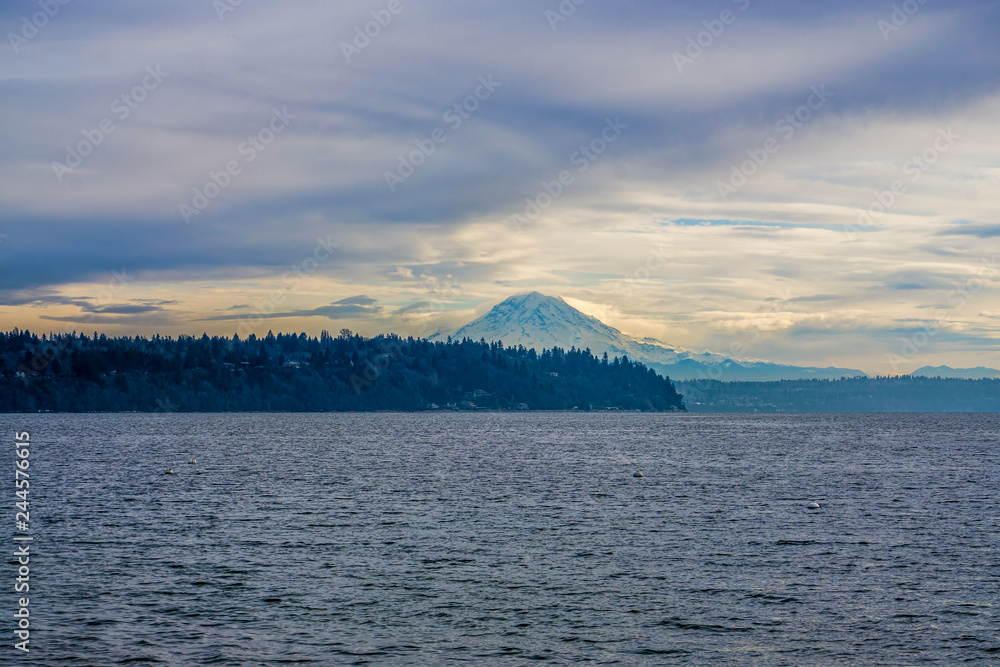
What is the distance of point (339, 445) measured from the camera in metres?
190

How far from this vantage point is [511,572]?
156 feet

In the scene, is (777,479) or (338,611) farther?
(777,479)

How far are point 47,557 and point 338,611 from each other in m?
22.1

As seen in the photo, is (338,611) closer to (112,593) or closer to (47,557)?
(112,593)

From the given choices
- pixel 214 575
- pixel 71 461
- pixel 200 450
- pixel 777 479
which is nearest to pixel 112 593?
pixel 214 575

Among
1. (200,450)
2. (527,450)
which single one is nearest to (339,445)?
(200,450)

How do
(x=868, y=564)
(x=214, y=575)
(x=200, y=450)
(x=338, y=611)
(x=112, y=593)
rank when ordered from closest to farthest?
(x=338, y=611) < (x=112, y=593) < (x=214, y=575) < (x=868, y=564) < (x=200, y=450)

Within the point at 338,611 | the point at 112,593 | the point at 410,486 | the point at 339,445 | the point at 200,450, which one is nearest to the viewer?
the point at 338,611

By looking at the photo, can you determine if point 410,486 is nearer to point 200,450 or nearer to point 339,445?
point 200,450

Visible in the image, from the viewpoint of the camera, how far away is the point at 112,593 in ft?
139

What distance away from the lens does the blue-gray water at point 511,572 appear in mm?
34625

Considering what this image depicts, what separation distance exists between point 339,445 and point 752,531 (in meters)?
138

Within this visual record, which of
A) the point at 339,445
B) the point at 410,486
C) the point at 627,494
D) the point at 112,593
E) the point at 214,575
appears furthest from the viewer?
the point at 339,445

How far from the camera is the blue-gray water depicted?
34.6 m
